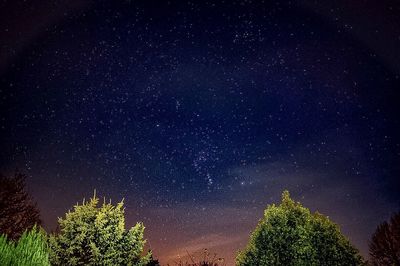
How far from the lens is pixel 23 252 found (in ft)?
20.6

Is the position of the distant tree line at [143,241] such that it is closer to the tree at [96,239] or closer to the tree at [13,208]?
the tree at [96,239]

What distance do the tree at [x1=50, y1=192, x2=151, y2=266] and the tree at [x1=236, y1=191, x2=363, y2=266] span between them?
6660 mm

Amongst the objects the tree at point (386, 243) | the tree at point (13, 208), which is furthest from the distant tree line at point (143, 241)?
the tree at point (386, 243)

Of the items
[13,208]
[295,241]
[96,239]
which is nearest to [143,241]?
[96,239]

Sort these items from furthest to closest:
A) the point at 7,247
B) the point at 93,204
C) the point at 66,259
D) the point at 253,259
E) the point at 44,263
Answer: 1. the point at 253,259
2. the point at 93,204
3. the point at 66,259
4. the point at 44,263
5. the point at 7,247

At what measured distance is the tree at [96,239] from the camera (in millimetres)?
13430

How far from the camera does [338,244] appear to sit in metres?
17.0

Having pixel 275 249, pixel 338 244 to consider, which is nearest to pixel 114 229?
pixel 275 249

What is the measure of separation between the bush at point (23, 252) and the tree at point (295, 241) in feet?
44.4

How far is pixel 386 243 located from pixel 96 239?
3452cm

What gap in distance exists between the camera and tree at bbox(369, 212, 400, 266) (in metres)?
35.5

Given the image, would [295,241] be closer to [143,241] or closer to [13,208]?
[143,241]

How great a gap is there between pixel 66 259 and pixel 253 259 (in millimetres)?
9879

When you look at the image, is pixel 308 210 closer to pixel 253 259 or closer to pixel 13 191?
pixel 253 259
